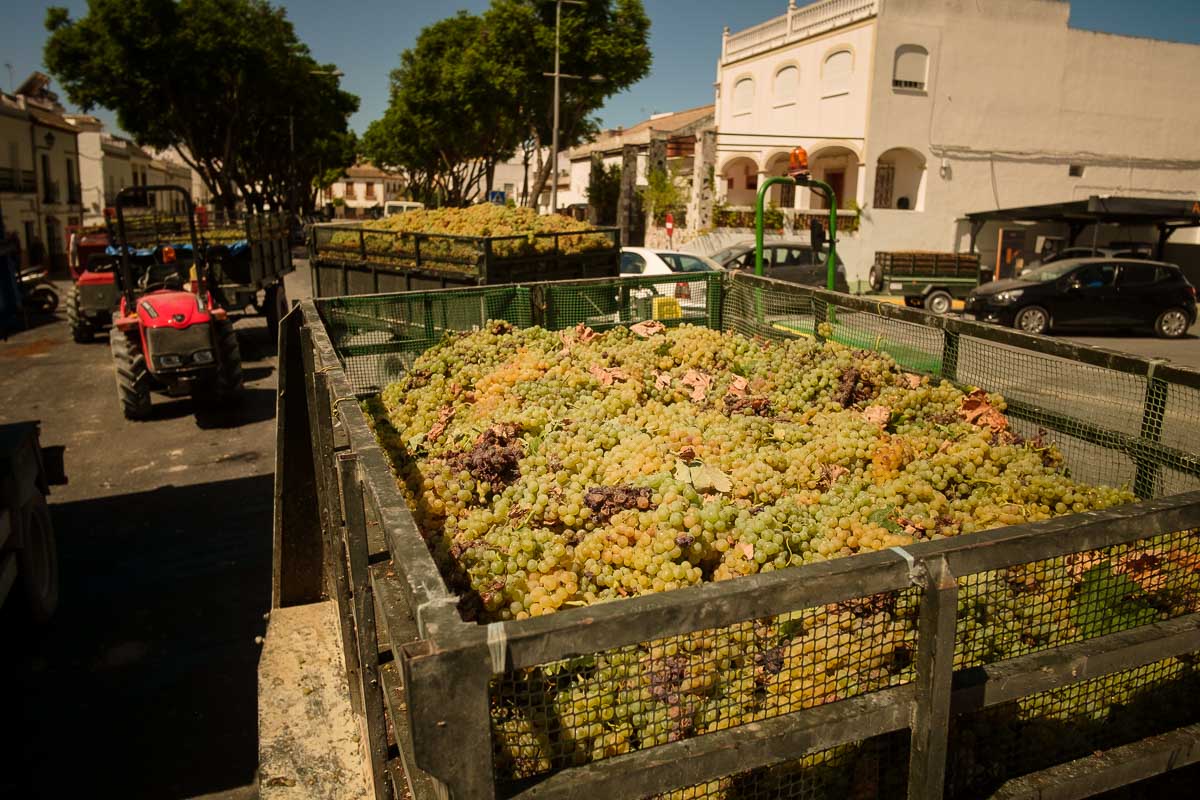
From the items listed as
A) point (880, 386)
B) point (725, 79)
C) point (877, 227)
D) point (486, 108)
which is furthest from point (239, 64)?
point (880, 386)

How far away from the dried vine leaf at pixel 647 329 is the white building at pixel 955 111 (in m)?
25.3

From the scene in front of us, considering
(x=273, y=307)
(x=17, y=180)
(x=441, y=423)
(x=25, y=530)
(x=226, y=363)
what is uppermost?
(x=17, y=180)

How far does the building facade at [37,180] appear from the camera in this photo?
3250 centimetres

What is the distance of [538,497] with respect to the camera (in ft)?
9.05

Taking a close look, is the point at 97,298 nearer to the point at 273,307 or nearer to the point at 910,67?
the point at 273,307

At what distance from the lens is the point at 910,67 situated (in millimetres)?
28500

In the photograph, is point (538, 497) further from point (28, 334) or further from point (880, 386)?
point (28, 334)

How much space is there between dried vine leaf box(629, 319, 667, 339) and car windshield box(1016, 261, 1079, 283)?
1558cm

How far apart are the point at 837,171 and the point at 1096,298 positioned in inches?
653

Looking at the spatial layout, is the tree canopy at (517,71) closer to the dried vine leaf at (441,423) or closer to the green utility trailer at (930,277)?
the green utility trailer at (930,277)

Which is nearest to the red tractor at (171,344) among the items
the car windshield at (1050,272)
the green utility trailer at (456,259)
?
the green utility trailer at (456,259)

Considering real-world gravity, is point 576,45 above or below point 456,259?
above

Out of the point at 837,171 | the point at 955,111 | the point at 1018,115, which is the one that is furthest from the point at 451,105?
the point at 1018,115

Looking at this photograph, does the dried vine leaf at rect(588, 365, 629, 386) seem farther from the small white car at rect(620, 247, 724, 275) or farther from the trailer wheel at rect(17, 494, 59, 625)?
the small white car at rect(620, 247, 724, 275)
